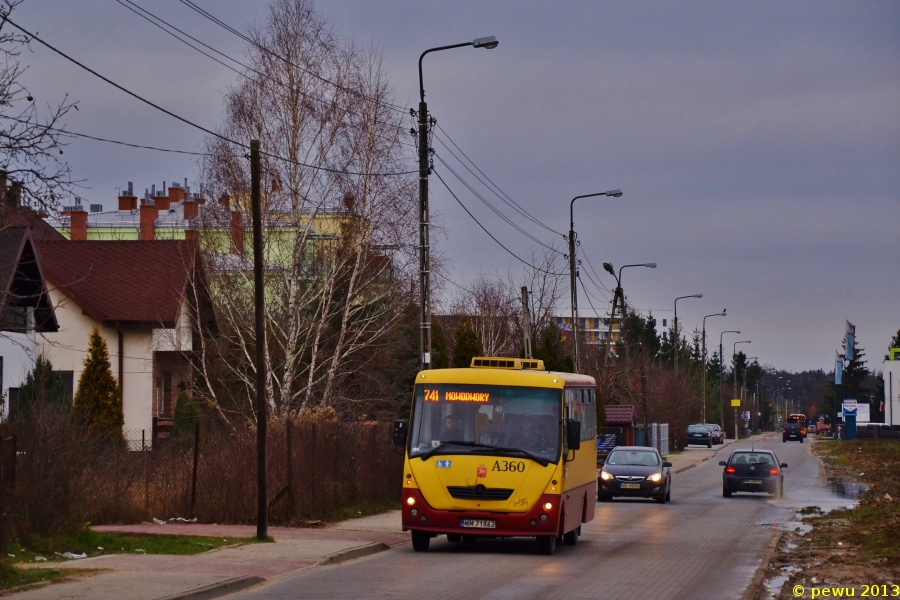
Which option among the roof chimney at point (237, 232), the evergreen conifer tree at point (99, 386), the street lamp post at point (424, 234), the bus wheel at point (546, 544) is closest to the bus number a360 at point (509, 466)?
the bus wheel at point (546, 544)

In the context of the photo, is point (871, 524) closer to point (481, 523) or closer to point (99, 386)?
point (481, 523)

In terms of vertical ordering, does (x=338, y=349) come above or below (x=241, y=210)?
below

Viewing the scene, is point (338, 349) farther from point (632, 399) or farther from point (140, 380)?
point (632, 399)

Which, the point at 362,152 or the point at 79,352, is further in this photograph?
the point at 79,352

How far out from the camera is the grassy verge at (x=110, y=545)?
51.4ft

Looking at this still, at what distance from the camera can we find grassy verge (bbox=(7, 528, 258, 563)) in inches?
617

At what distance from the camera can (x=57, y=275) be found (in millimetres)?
39625

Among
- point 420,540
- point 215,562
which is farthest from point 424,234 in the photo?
point 215,562

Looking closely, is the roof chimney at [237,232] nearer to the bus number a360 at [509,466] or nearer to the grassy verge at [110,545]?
the grassy verge at [110,545]

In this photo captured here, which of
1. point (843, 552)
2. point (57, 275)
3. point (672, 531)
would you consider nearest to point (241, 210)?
point (57, 275)

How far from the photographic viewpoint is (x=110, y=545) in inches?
678

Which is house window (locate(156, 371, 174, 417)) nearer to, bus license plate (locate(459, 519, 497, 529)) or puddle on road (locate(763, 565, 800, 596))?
bus license plate (locate(459, 519, 497, 529))

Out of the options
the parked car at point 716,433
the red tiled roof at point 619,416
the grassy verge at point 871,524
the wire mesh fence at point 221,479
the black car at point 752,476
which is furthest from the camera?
the parked car at point 716,433

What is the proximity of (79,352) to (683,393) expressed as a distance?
2353 inches
